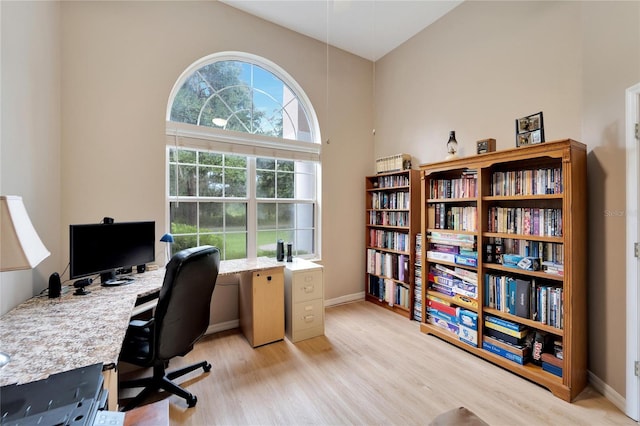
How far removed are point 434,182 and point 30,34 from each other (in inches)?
133

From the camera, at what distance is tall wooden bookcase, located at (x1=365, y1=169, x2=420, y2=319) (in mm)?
3188

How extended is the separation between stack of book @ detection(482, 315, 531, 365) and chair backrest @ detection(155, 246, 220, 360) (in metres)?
2.31

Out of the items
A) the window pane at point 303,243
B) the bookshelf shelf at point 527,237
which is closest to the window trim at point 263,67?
the window pane at point 303,243

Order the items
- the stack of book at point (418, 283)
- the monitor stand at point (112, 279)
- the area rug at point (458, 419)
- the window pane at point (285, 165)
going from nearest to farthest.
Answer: the area rug at point (458, 419) → the monitor stand at point (112, 279) → the stack of book at point (418, 283) → the window pane at point (285, 165)

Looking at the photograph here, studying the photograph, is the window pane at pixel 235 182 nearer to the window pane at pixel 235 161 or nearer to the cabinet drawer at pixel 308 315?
the window pane at pixel 235 161

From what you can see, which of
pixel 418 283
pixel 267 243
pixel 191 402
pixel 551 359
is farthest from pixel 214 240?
pixel 551 359

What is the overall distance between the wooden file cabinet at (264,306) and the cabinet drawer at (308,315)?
0.45 ft

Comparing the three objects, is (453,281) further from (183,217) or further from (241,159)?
(183,217)

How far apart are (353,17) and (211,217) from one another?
2.76m

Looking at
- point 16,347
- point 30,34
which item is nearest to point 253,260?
point 16,347

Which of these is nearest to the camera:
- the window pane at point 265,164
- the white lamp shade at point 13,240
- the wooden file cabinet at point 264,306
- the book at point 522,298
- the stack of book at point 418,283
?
the white lamp shade at point 13,240

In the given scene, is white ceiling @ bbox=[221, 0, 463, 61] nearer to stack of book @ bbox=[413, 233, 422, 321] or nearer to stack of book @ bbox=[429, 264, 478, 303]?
stack of book @ bbox=[413, 233, 422, 321]

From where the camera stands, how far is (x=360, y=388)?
195 centimetres

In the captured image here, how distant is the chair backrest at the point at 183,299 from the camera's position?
1506 mm
